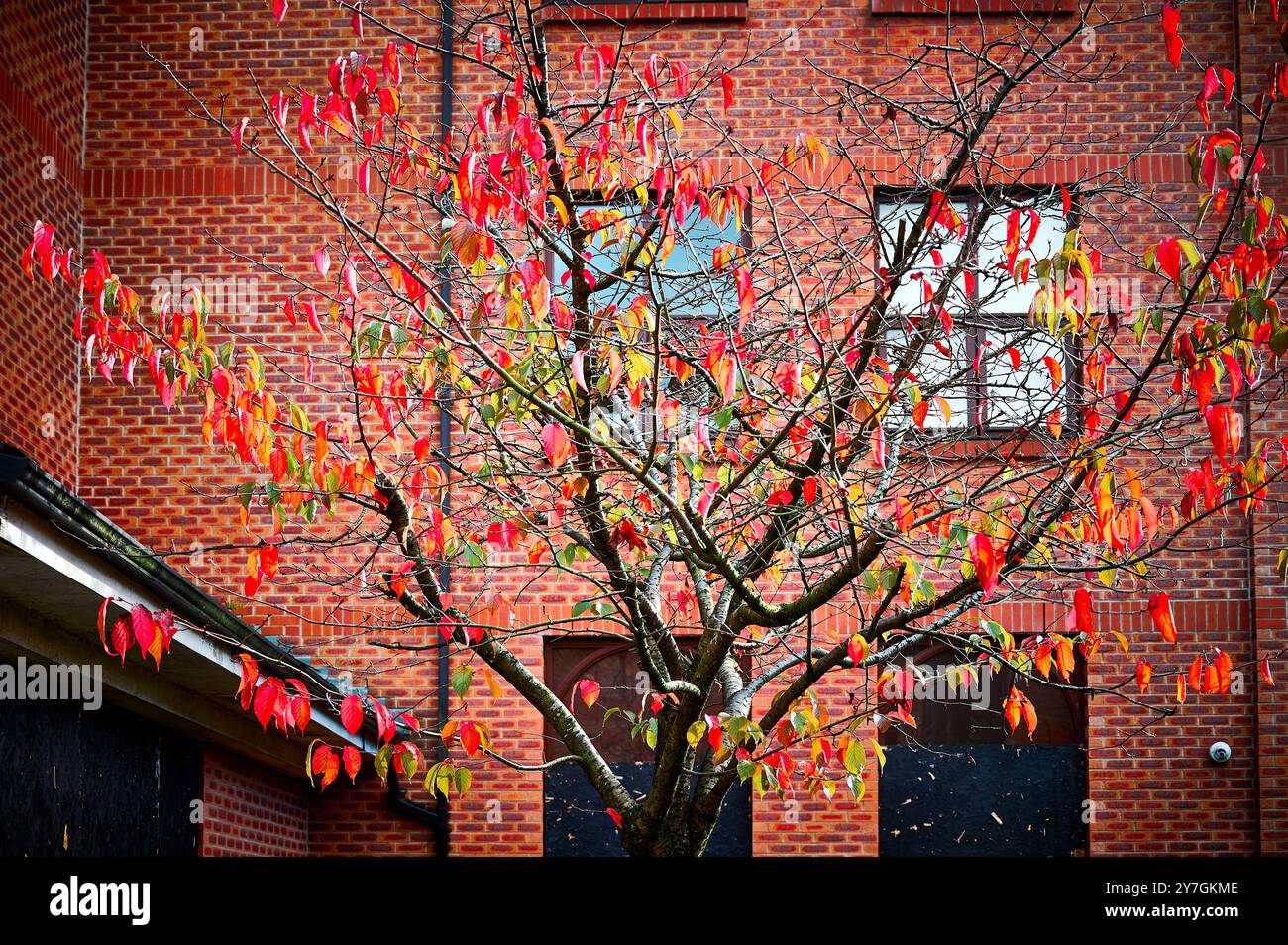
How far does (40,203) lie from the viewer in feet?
35.0

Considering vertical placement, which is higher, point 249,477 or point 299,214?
point 299,214

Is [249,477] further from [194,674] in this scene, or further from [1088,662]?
[1088,662]

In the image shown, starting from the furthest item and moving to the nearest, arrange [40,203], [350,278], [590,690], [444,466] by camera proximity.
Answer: [444,466] → [40,203] → [590,690] → [350,278]

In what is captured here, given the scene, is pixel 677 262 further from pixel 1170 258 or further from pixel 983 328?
pixel 1170 258

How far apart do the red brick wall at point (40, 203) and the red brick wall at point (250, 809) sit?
8.48ft

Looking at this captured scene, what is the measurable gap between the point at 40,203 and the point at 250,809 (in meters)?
4.74

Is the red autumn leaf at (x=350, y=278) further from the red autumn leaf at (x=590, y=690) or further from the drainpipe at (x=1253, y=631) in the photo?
the drainpipe at (x=1253, y=631)

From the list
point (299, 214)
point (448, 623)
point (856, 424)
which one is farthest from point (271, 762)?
point (856, 424)

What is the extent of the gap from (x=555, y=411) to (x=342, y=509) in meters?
6.47

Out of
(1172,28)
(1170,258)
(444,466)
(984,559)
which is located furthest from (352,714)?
(444,466)

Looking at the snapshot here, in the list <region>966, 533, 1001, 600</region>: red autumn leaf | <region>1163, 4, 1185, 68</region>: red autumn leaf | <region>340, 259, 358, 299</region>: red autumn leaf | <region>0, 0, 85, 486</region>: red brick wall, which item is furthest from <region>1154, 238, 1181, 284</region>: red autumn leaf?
<region>0, 0, 85, 486</region>: red brick wall

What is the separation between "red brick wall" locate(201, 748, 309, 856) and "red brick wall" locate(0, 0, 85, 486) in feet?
8.48

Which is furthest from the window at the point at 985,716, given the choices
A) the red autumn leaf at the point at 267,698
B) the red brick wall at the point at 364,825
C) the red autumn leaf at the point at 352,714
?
the red autumn leaf at the point at 267,698
